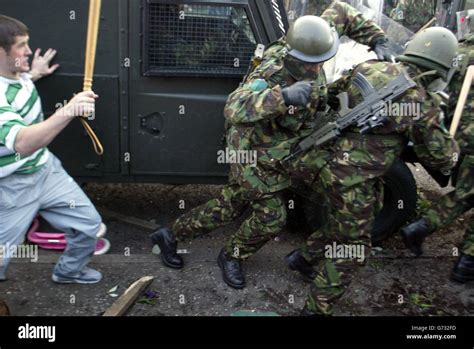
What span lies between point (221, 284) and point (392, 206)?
52.8 inches

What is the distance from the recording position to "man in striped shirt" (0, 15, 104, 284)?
2451 millimetres

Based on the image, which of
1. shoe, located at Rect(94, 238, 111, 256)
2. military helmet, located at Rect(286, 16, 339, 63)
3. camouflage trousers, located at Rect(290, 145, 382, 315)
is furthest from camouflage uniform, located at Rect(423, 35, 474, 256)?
shoe, located at Rect(94, 238, 111, 256)

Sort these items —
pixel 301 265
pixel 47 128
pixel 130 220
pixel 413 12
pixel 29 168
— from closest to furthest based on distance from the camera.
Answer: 1. pixel 47 128
2. pixel 29 168
3. pixel 301 265
4. pixel 413 12
5. pixel 130 220

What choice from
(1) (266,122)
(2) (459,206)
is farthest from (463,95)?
(1) (266,122)

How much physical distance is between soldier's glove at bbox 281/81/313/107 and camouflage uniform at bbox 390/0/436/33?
4.91ft

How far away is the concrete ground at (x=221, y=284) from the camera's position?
315 cm

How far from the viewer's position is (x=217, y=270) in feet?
11.7

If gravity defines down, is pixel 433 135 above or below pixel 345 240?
above

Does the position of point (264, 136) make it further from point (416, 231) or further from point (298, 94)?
point (416, 231)

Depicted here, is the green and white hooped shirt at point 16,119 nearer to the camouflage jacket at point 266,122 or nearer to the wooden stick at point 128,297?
the wooden stick at point 128,297

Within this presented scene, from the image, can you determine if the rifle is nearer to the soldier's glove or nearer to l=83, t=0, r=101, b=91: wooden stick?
the soldier's glove

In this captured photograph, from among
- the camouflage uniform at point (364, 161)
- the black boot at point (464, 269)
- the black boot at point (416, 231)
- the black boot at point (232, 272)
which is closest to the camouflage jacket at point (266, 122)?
the camouflage uniform at point (364, 161)

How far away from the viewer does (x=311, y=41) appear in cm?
276
